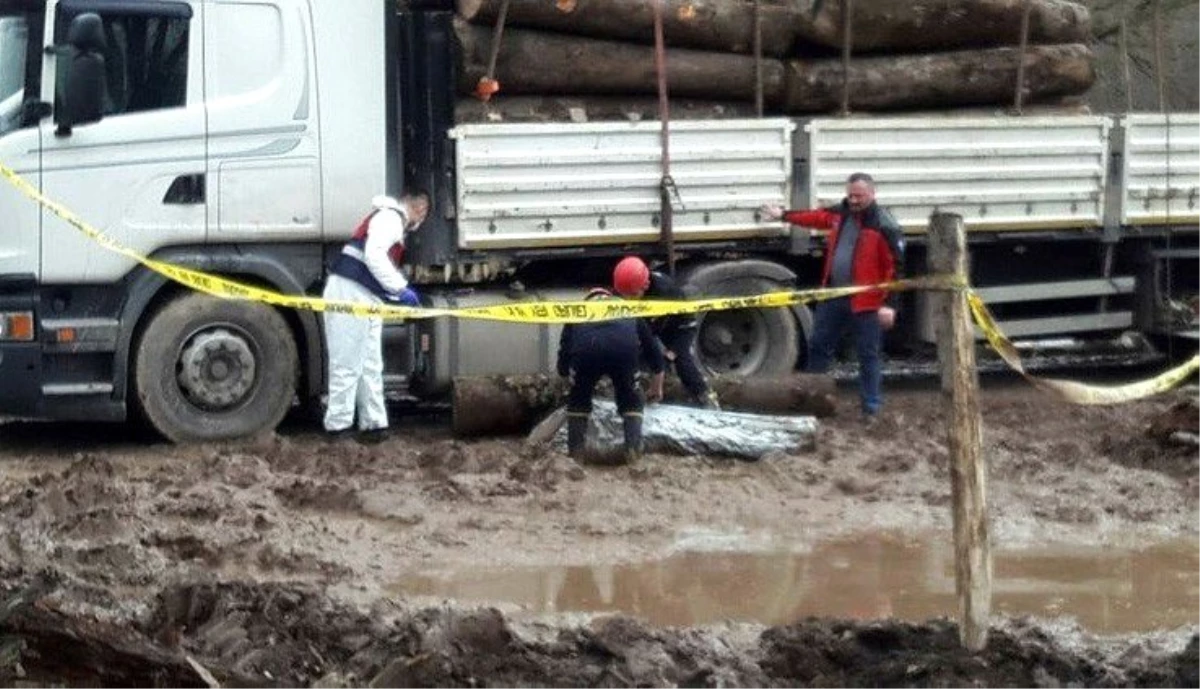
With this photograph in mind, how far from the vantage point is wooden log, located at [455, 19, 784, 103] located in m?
13.5

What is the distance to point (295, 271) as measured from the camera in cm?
1350

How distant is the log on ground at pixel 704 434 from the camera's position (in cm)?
1241

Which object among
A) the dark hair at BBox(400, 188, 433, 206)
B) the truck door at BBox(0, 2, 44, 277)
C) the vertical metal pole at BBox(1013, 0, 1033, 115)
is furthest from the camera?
the vertical metal pole at BBox(1013, 0, 1033, 115)

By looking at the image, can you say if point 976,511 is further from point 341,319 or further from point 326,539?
point 341,319

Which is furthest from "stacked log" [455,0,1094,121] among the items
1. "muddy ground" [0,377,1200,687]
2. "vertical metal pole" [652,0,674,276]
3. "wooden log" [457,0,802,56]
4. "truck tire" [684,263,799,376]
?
"muddy ground" [0,377,1200,687]

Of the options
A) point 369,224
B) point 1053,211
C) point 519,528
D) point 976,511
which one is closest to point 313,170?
point 369,224

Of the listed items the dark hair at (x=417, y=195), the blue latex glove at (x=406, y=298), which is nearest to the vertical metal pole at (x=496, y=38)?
the dark hair at (x=417, y=195)

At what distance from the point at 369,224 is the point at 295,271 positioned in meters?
0.75

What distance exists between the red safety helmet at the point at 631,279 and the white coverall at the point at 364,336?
1378 mm

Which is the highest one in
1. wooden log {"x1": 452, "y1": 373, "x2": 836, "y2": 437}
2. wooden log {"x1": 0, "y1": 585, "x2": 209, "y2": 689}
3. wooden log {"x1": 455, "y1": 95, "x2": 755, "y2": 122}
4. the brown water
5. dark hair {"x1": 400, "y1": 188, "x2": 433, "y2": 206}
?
wooden log {"x1": 455, "y1": 95, "x2": 755, "y2": 122}

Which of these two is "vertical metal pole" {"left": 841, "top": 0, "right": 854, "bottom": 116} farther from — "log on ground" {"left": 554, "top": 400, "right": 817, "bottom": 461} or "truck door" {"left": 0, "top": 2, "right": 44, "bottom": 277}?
"truck door" {"left": 0, "top": 2, "right": 44, "bottom": 277}

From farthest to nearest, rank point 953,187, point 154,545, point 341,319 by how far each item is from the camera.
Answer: point 953,187
point 341,319
point 154,545

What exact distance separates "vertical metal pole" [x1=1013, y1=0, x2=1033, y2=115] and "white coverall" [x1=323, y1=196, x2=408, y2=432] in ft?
14.7

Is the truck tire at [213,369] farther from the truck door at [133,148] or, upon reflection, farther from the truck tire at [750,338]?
the truck tire at [750,338]
